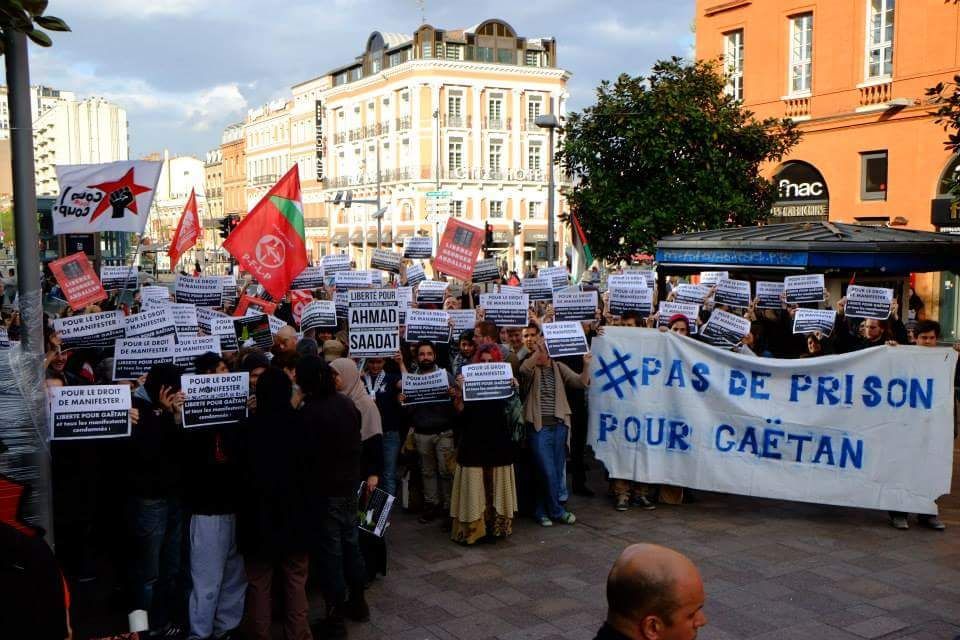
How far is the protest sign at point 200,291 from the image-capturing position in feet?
39.4

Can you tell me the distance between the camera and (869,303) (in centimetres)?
1044

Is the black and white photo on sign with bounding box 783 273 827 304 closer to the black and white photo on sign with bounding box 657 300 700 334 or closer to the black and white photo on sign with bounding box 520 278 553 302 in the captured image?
the black and white photo on sign with bounding box 657 300 700 334

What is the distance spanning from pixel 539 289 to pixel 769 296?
3053mm

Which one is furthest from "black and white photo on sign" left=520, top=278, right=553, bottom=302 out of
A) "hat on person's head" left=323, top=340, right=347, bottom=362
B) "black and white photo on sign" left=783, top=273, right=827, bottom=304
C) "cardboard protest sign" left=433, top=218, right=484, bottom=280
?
"hat on person's head" left=323, top=340, right=347, bottom=362

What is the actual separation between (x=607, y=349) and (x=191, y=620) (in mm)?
4823

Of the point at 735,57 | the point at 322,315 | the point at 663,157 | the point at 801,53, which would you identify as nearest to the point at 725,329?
the point at 322,315

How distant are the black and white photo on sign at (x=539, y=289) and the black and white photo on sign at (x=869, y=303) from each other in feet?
13.4

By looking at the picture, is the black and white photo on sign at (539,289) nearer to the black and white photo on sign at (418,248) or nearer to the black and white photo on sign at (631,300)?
the black and white photo on sign at (631,300)

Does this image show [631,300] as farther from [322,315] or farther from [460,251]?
[322,315]

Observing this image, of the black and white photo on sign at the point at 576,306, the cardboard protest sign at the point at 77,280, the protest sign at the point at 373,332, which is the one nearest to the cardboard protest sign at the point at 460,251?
the black and white photo on sign at the point at 576,306

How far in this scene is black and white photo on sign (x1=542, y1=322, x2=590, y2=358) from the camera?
840 cm

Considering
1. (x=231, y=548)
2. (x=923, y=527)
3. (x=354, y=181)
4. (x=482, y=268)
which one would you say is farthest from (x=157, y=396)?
(x=354, y=181)

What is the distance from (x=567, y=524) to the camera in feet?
28.1

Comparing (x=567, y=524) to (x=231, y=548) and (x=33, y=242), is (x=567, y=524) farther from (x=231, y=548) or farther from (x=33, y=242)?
(x=33, y=242)
